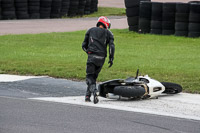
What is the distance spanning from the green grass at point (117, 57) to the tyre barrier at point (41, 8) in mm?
6965

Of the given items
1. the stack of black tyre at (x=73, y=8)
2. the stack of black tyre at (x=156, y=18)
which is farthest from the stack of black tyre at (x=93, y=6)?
the stack of black tyre at (x=156, y=18)

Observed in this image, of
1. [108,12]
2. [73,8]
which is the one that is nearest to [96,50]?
[73,8]

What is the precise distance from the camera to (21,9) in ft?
93.8

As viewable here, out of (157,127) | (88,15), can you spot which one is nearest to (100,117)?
(157,127)

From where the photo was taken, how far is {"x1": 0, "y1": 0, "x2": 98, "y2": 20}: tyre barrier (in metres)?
27.9

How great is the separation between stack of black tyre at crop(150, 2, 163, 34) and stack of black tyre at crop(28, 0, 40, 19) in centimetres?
1033

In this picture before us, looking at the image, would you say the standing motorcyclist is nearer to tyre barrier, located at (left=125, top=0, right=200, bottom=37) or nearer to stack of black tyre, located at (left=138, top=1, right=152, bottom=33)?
tyre barrier, located at (left=125, top=0, right=200, bottom=37)

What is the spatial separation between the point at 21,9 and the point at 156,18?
35.6 ft

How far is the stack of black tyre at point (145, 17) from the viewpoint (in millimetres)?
20189

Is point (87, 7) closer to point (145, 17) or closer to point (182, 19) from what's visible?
point (145, 17)

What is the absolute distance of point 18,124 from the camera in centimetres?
737

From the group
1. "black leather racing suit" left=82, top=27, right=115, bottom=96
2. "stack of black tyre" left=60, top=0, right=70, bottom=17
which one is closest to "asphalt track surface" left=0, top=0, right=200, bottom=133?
"black leather racing suit" left=82, top=27, right=115, bottom=96

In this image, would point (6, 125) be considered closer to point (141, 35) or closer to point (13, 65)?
point (13, 65)

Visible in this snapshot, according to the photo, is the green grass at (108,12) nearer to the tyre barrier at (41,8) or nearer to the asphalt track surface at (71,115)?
the tyre barrier at (41,8)
